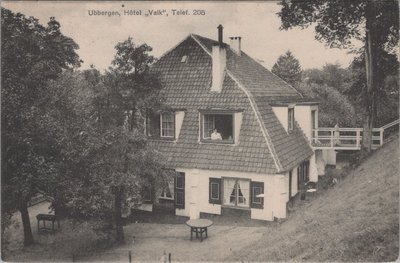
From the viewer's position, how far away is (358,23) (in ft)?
62.9

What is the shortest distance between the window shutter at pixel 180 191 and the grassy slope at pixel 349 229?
15.7 ft

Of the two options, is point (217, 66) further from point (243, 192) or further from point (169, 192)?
point (169, 192)

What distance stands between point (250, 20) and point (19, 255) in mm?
12400

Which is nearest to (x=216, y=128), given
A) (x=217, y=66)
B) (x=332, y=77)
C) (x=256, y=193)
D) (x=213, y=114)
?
(x=213, y=114)

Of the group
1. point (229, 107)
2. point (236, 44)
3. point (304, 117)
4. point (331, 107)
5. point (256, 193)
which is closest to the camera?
point (256, 193)

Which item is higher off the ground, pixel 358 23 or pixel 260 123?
pixel 358 23

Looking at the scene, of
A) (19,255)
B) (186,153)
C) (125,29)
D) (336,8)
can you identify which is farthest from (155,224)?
(336,8)

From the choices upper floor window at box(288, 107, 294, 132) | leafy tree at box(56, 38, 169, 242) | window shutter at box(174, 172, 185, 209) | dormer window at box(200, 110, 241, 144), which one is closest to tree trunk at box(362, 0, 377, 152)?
upper floor window at box(288, 107, 294, 132)

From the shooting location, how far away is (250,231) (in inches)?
682

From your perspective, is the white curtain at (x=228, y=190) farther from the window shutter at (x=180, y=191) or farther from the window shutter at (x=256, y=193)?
the window shutter at (x=180, y=191)

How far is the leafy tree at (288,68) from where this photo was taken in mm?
50444

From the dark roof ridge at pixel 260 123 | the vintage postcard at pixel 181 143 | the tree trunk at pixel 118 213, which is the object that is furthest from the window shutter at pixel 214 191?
the tree trunk at pixel 118 213

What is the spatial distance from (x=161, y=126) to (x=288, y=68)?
1405 inches

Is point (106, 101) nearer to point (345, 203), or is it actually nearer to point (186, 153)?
point (186, 153)
